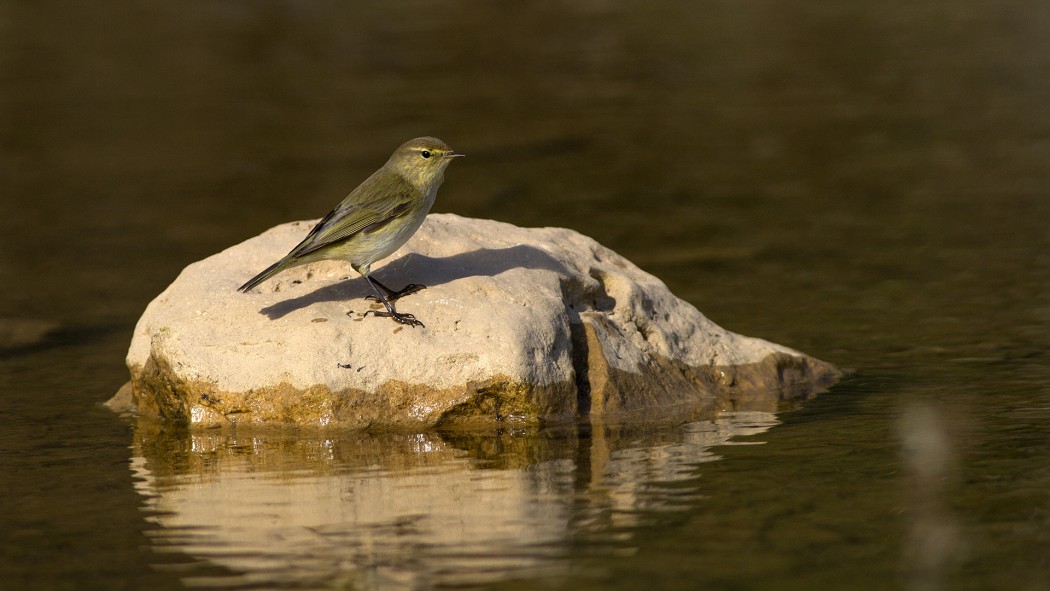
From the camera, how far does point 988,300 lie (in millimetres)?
11375

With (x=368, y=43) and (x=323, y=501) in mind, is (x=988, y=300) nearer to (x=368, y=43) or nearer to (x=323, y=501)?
(x=323, y=501)

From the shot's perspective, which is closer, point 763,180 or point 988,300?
point 988,300

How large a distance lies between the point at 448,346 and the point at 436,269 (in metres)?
0.89

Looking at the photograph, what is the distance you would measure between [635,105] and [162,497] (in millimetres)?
15101

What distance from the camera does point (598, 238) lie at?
564 inches

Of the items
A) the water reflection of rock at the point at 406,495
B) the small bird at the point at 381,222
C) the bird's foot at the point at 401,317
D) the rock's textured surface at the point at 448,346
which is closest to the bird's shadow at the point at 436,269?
the rock's textured surface at the point at 448,346

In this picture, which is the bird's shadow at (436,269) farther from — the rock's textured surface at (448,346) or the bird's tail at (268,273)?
the bird's tail at (268,273)

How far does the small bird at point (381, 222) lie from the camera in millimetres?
8328

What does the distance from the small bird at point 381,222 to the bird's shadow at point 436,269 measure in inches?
6.6

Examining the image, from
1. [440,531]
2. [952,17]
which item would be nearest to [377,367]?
[440,531]

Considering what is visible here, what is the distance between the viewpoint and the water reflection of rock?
233 inches

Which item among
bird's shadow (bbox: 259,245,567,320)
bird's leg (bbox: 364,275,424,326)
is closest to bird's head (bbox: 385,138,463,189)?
bird's shadow (bbox: 259,245,567,320)

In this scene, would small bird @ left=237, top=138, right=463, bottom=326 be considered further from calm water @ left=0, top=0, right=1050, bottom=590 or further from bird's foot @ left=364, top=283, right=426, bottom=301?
calm water @ left=0, top=0, right=1050, bottom=590

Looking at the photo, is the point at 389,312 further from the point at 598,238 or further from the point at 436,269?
the point at 598,238
